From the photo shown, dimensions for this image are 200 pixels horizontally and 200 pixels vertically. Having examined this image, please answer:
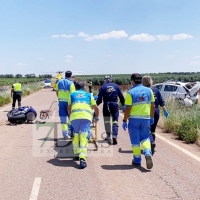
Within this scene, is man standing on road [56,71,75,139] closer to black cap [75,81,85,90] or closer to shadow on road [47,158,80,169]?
shadow on road [47,158,80,169]

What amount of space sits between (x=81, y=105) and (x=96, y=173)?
4.92ft

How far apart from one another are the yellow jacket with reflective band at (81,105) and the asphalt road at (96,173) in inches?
→ 40.8

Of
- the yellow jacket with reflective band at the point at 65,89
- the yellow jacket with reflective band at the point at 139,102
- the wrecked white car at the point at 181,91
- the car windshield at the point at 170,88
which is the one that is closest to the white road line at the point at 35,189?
the yellow jacket with reflective band at the point at 139,102

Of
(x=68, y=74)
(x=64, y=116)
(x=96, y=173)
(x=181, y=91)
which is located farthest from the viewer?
(x=181, y=91)

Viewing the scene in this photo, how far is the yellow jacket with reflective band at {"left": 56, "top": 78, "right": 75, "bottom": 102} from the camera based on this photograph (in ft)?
29.3

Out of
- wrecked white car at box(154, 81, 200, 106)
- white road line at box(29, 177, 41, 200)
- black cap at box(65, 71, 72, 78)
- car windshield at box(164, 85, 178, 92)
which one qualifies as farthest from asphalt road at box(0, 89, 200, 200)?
car windshield at box(164, 85, 178, 92)

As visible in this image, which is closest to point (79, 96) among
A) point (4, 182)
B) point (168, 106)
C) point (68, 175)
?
→ point (68, 175)

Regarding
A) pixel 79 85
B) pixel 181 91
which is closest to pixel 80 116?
pixel 79 85

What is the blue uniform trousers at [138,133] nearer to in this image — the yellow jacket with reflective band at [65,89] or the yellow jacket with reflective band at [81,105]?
the yellow jacket with reflective band at [81,105]

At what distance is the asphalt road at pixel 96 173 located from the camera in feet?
15.7

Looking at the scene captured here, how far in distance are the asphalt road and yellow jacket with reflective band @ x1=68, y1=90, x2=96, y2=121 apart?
104cm

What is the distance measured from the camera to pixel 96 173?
5.86 metres

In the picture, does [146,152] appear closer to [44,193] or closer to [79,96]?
[79,96]

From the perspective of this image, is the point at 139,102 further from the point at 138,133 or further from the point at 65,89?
the point at 65,89
